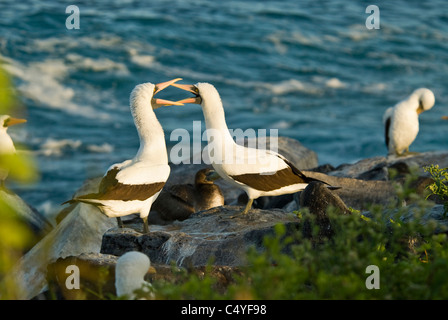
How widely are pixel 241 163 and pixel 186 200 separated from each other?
2.41m

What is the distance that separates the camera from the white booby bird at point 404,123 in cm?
1431

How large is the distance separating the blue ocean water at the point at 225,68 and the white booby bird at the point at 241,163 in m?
8.70

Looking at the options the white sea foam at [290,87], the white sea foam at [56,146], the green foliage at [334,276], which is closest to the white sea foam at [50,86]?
the white sea foam at [56,146]

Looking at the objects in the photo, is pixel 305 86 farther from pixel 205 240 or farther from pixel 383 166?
pixel 205 240

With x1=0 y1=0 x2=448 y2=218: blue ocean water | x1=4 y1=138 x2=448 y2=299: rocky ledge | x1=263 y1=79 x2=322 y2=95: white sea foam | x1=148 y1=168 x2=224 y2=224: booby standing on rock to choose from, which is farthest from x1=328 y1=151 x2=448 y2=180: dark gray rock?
x1=263 y1=79 x2=322 y2=95: white sea foam

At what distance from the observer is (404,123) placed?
568 inches

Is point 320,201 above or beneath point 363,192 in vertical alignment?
above

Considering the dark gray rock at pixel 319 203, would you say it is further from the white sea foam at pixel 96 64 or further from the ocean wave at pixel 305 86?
the white sea foam at pixel 96 64

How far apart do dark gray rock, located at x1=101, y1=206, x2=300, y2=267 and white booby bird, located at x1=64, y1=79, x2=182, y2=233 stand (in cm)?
31

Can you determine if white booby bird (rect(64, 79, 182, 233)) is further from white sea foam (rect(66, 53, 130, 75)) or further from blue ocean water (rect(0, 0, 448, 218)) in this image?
white sea foam (rect(66, 53, 130, 75))

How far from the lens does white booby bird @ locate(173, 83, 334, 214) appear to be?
25.8ft

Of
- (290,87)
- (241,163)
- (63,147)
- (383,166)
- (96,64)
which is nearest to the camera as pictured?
(241,163)

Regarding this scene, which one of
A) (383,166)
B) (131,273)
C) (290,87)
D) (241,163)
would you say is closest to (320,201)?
(241,163)
